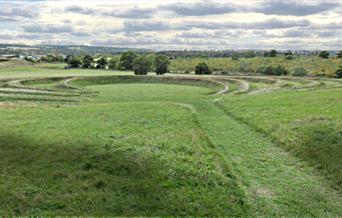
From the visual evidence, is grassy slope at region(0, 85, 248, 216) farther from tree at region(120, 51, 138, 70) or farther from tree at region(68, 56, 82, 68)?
tree at region(68, 56, 82, 68)

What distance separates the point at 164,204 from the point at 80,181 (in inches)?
127

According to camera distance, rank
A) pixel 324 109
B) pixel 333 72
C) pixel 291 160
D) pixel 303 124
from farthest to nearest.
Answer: pixel 333 72 < pixel 324 109 < pixel 303 124 < pixel 291 160

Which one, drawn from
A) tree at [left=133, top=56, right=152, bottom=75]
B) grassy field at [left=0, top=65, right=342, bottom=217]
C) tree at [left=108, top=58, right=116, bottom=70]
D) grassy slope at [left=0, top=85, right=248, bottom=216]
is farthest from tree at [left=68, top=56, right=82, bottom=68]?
grassy slope at [left=0, top=85, right=248, bottom=216]

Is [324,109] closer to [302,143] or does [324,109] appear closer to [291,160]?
[302,143]

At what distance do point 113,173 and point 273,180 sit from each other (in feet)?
18.4

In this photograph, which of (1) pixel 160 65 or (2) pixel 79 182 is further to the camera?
(1) pixel 160 65

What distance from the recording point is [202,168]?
1405 cm

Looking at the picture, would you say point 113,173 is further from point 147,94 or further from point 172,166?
point 147,94

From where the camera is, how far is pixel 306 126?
21156mm

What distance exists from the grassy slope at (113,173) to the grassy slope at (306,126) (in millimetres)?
3901

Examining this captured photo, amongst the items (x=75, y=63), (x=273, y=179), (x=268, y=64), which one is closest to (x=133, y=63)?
(x=75, y=63)

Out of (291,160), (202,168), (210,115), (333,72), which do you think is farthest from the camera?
(333,72)

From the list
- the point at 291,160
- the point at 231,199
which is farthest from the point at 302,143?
the point at 231,199

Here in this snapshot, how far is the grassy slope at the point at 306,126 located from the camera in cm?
1578
